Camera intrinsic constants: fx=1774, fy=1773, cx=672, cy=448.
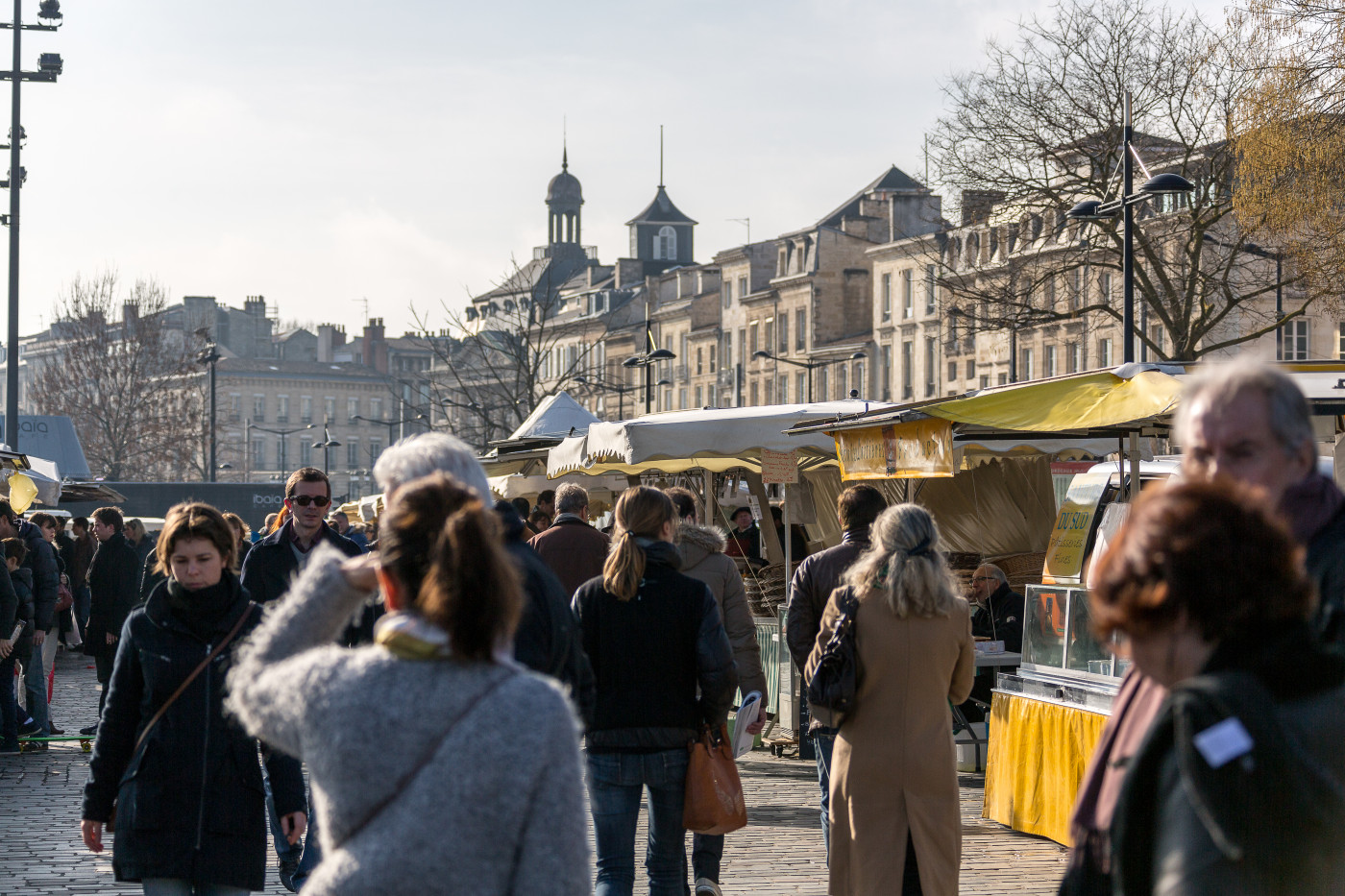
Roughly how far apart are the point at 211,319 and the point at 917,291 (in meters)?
76.0

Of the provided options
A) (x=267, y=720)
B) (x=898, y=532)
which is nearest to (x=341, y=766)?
(x=267, y=720)

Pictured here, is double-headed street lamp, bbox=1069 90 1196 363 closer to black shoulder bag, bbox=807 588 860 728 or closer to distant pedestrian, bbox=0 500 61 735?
distant pedestrian, bbox=0 500 61 735

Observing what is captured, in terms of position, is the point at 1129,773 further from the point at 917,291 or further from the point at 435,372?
the point at 435,372

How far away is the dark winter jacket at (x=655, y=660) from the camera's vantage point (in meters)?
6.17

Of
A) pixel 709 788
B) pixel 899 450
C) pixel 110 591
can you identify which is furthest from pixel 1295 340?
pixel 709 788

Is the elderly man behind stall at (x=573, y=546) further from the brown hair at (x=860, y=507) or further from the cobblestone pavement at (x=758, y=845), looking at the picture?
the brown hair at (x=860, y=507)

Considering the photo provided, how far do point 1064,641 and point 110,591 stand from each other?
28.0 ft

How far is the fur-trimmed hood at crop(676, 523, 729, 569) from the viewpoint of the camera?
8133 mm

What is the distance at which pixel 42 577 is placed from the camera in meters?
13.4

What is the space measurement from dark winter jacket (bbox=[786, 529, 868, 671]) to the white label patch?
202 inches

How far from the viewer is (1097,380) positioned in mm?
9664

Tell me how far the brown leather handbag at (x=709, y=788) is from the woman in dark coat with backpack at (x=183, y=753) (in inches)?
61.1

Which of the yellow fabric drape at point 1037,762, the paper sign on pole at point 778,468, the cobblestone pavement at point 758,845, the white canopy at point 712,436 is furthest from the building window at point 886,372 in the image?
the yellow fabric drape at point 1037,762

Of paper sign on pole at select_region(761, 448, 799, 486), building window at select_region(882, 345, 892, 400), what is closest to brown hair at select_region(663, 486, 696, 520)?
paper sign on pole at select_region(761, 448, 799, 486)
